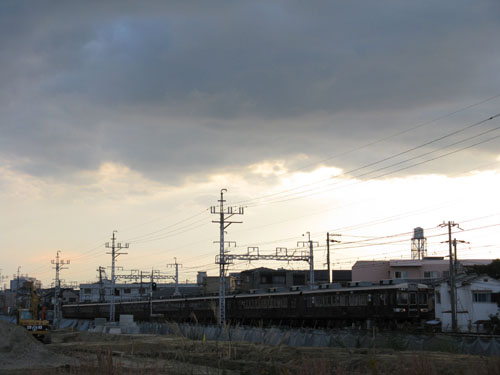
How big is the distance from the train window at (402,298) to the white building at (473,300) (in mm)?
12896

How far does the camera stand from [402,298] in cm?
4225

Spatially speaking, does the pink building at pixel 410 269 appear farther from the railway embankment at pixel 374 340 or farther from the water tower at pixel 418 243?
the railway embankment at pixel 374 340

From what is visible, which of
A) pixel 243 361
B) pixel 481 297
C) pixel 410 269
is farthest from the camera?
pixel 410 269

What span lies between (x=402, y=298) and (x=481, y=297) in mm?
16242

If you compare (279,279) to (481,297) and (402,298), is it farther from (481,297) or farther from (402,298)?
(402,298)

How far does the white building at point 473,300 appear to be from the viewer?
54000 millimetres

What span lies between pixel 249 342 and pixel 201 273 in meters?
108

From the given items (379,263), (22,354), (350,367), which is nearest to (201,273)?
(379,263)

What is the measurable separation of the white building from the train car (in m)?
9.73

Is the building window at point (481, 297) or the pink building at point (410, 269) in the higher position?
the pink building at point (410, 269)

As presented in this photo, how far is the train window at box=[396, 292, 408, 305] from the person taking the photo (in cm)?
4206

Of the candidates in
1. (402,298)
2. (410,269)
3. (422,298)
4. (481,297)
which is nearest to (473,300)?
(481,297)

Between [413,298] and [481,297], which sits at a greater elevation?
[413,298]

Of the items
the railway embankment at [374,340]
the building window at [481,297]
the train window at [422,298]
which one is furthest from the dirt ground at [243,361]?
the building window at [481,297]
